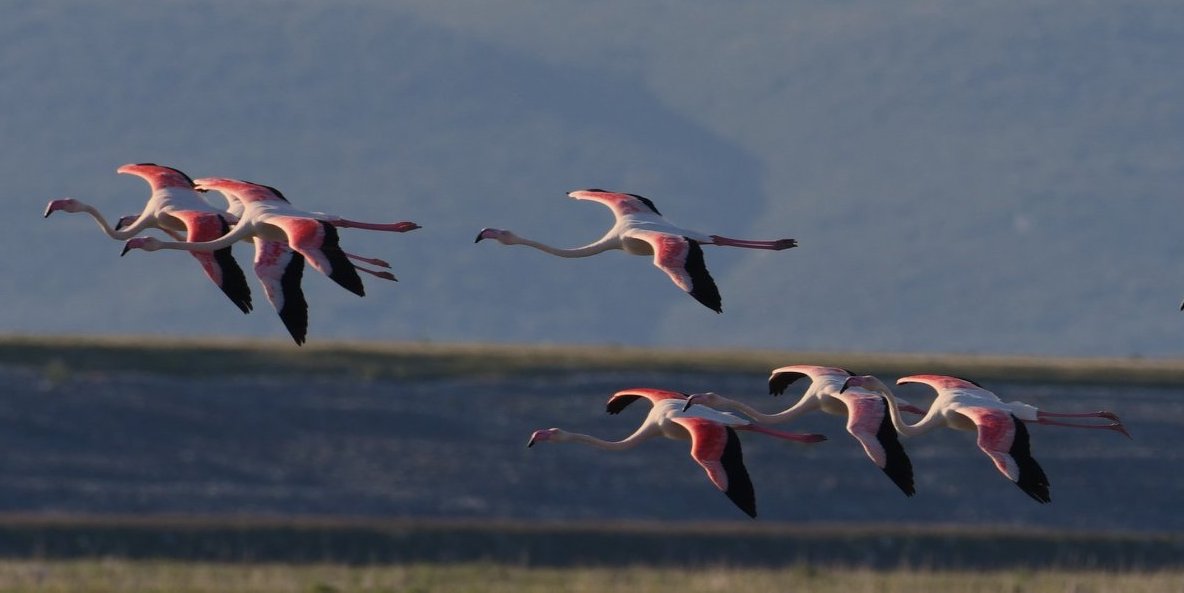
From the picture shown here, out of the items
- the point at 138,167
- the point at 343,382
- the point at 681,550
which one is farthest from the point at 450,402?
the point at 138,167

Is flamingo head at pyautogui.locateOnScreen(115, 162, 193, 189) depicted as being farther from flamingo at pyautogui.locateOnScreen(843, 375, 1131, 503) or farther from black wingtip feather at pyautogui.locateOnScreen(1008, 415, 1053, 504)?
black wingtip feather at pyautogui.locateOnScreen(1008, 415, 1053, 504)

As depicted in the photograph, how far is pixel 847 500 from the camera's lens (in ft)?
261

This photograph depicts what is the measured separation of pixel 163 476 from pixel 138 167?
Answer: 63.7 metres

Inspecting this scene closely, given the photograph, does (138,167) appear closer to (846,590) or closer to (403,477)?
(846,590)

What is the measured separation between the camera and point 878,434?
14578 mm

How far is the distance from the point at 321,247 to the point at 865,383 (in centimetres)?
318

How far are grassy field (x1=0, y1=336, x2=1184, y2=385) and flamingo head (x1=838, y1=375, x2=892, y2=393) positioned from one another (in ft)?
226

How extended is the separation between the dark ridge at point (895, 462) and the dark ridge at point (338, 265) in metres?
3.03

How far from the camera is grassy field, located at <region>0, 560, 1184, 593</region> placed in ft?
173

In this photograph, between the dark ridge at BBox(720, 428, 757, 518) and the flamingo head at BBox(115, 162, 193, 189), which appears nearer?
the dark ridge at BBox(720, 428, 757, 518)

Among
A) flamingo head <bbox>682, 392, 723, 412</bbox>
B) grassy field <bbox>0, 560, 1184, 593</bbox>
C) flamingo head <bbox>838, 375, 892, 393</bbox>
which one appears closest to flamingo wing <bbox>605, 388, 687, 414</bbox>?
flamingo head <bbox>682, 392, 723, 412</bbox>

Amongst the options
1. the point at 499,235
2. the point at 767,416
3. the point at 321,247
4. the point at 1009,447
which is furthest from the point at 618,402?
the point at 321,247

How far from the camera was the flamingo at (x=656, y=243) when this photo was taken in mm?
13969

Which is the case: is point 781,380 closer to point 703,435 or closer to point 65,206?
point 703,435
